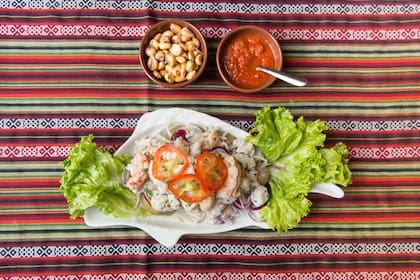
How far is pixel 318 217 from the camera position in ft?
9.70

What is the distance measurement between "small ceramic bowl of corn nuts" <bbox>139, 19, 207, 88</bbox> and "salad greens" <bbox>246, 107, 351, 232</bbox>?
1.63ft

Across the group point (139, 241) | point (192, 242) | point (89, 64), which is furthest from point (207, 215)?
point (89, 64)

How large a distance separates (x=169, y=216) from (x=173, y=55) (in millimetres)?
966

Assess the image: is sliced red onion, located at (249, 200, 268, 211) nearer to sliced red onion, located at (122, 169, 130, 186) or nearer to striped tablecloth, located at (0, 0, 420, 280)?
striped tablecloth, located at (0, 0, 420, 280)

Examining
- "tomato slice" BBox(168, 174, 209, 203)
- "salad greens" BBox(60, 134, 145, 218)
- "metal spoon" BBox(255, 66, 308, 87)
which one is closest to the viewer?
"tomato slice" BBox(168, 174, 209, 203)

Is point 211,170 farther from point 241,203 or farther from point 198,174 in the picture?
point 241,203

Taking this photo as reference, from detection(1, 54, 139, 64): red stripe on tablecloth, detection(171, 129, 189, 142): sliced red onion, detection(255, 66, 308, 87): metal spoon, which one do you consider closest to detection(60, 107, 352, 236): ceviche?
detection(171, 129, 189, 142): sliced red onion

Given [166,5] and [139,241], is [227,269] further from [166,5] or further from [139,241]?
[166,5]

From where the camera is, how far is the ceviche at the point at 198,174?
2.53 meters

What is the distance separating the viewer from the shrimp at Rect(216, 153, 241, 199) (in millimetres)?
2545

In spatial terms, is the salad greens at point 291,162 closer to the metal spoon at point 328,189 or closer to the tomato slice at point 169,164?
the metal spoon at point 328,189

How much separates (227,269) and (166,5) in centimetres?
173

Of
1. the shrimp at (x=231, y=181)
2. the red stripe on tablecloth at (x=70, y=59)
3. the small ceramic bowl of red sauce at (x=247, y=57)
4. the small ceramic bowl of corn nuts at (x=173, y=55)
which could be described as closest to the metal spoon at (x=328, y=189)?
the shrimp at (x=231, y=181)

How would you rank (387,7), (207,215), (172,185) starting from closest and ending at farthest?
(172,185), (207,215), (387,7)
